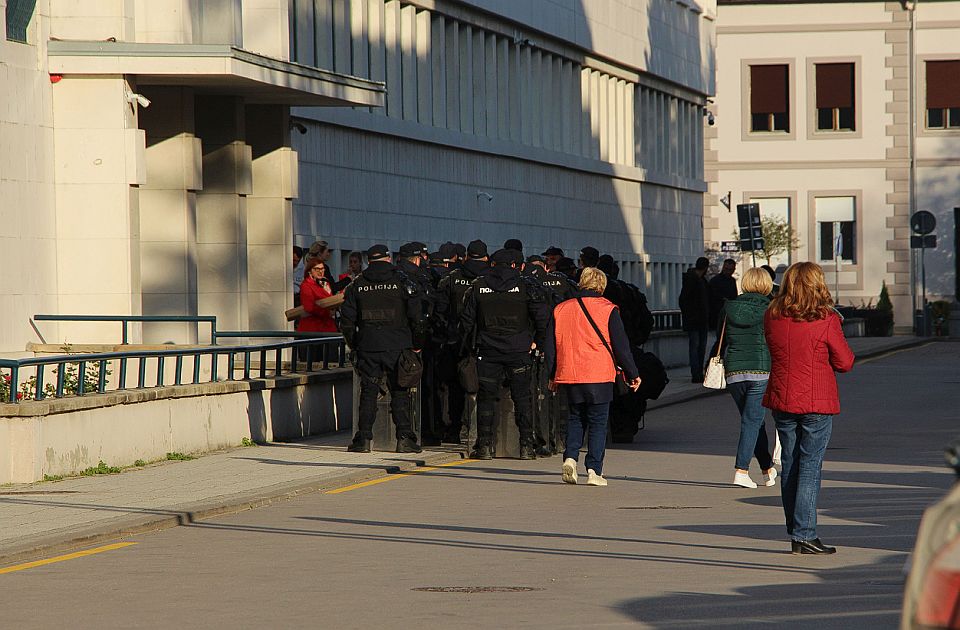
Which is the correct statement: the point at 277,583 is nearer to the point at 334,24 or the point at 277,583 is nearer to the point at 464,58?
the point at 334,24

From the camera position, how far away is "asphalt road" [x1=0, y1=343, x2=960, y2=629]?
9.82 m

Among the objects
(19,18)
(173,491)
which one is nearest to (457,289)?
(173,491)

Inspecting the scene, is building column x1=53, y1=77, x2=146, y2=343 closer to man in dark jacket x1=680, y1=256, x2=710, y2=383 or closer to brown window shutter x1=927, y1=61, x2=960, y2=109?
man in dark jacket x1=680, y1=256, x2=710, y2=383

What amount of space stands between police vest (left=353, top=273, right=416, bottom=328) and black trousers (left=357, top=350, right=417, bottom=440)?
28 centimetres

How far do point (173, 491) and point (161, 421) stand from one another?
2721 millimetres

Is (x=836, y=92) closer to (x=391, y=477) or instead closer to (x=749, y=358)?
(x=391, y=477)

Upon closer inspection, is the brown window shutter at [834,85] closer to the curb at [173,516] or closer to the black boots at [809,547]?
the curb at [173,516]

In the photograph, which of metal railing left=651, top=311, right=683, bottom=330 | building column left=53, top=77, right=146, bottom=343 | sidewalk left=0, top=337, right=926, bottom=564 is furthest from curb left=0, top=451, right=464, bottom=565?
metal railing left=651, top=311, right=683, bottom=330

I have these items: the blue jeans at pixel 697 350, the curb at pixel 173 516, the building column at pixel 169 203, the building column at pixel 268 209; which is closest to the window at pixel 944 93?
the blue jeans at pixel 697 350

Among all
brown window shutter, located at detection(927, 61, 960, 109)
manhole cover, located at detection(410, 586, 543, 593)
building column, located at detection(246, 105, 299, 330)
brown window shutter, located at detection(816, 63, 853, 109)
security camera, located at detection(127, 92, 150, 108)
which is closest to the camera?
manhole cover, located at detection(410, 586, 543, 593)

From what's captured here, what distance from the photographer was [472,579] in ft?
36.2

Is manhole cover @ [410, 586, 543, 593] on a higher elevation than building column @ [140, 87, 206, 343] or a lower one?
lower

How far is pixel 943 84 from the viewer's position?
231 feet

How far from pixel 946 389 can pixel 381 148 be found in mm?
10575
